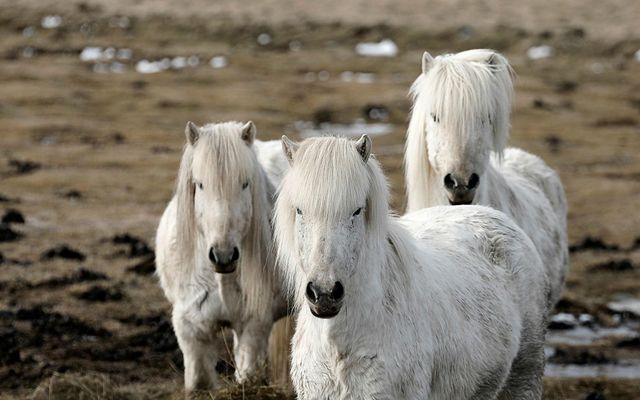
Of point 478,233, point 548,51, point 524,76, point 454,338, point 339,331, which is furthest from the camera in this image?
point 548,51

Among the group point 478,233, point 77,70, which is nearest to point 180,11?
point 77,70

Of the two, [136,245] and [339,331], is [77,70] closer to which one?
[136,245]

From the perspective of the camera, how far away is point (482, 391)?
6.18 m

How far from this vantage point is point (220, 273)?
7.89m

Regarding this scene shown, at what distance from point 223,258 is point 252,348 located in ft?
3.53

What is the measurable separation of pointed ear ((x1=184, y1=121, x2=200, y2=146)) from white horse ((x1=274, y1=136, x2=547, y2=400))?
2576 millimetres

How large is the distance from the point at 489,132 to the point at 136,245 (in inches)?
421

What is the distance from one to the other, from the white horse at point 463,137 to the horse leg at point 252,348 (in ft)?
5.64

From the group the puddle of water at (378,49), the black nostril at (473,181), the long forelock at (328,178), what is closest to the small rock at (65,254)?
the black nostril at (473,181)

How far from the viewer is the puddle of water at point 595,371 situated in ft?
39.2

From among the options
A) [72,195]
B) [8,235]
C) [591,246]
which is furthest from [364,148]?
[72,195]

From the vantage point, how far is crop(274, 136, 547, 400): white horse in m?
5.16

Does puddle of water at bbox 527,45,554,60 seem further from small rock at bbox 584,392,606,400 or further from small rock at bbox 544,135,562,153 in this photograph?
small rock at bbox 584,392,606,400

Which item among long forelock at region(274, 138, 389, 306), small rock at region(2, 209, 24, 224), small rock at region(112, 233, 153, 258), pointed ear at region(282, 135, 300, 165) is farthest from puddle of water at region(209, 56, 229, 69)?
long forelock at region(274, 138, 389, 306)
